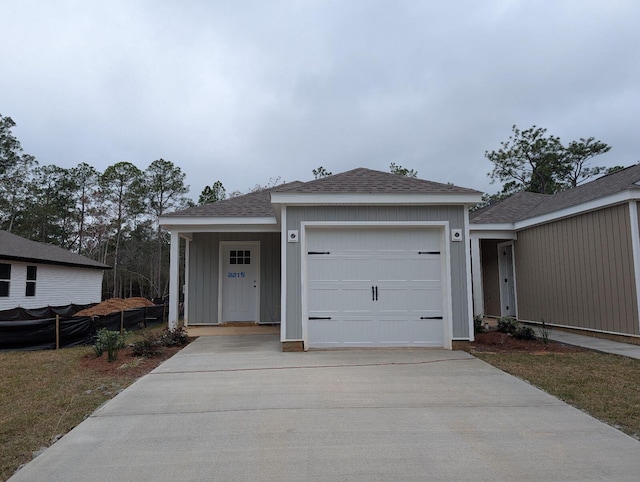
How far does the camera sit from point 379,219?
288 inches

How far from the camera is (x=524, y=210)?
490 inches

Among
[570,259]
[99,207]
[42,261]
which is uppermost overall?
[99,207]

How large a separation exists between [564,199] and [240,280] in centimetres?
920

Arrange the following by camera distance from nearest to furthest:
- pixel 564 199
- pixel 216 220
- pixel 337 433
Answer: pixel 337 433 → pixel 216 220 → pixel 564 199

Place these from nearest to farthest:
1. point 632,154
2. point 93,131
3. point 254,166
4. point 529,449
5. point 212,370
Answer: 1. point 529,449
2. point 212,370
3. point 93,131
4. point 254,166
5. point 632,154

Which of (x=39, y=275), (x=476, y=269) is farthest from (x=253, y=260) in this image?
(x=39, y=275)

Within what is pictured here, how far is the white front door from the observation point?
11.1 meters

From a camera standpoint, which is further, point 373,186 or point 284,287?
point 373,186

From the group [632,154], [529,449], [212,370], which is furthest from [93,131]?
[632,154]

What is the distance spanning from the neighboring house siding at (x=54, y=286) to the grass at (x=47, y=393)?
7.35m

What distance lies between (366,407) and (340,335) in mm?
3189

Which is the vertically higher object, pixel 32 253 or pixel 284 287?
pixel 32 253

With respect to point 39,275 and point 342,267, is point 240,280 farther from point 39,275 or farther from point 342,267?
point 39,275

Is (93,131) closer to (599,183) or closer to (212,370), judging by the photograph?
(212,370)
